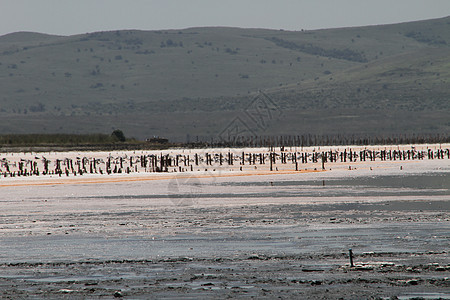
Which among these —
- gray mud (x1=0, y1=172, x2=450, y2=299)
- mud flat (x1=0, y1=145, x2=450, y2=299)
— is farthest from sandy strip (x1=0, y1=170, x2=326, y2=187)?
gray mud (x1=0, y1=172, x2=450, y2=299)

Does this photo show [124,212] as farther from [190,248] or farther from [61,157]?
[61,157]

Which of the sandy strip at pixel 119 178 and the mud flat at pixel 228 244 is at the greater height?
the mud flat at pixel 228 244

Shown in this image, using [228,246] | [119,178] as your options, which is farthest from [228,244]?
[119,178]

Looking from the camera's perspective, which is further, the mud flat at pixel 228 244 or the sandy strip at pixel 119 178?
the sandy strip at pixel 119 178

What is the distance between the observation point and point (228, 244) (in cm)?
2802

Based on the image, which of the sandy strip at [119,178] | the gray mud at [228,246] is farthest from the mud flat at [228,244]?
the sandy strip at [119,178]

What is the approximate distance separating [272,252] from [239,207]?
16.7m

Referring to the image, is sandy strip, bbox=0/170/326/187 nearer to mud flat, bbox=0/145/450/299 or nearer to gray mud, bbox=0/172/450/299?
mud flat, bbox=0/145/450/299

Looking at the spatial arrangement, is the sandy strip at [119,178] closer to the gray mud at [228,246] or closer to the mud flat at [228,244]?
the mud flat at [228,244]

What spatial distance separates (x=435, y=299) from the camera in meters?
19.1

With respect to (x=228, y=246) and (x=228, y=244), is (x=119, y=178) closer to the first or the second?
(x=228, y=244)

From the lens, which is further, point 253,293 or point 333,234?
point 333,234

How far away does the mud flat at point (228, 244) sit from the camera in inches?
821

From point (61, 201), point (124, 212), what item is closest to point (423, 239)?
point (124, 212)
